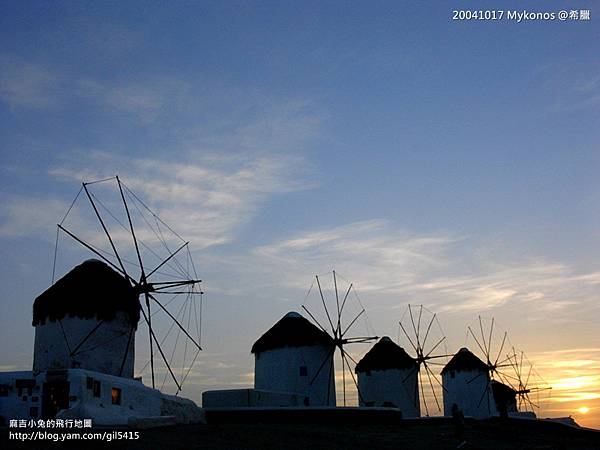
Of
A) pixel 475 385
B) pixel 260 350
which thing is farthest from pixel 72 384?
pixel 475 385

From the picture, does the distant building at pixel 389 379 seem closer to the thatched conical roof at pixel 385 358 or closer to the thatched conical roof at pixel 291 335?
the thatched conical roof at pixel 385 358

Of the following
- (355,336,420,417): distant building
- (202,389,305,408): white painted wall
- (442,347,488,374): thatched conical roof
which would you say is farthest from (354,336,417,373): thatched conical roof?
(202,389,305,408): white painted wall

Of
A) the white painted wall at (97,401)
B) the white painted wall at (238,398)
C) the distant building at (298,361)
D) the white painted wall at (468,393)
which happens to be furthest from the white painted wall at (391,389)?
the white painted wall at (97,401)

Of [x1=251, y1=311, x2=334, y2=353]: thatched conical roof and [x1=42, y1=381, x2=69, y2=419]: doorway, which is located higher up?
[x1=251, y1=311, x2=334, y2=353]: thatched conical roof

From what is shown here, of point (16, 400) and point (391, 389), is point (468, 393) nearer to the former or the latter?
point (391, 389)

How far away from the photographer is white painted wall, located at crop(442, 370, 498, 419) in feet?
191

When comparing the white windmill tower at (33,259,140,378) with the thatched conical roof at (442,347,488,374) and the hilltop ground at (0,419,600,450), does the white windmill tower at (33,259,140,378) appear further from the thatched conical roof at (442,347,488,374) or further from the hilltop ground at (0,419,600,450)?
the thatched conical roof at (442,347,488,374)

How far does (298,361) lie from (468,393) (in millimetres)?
22110

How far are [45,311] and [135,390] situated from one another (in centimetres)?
631

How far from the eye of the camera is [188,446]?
754 inches

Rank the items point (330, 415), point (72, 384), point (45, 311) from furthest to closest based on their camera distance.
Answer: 1. point (330, 415)
2. point (45, 311)
3. point (72, 384)

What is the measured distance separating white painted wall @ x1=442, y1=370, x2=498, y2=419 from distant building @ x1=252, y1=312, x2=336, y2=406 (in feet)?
59.7

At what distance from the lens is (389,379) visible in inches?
2060

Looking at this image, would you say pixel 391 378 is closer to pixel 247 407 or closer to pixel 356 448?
pixel 247 407
